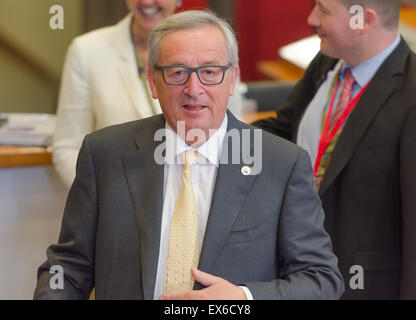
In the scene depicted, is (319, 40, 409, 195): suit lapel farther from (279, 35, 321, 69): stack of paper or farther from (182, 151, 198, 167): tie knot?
(279, 35, 321, 69): stack of paper

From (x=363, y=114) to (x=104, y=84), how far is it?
99 centimetres

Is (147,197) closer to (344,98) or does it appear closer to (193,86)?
(193,86)

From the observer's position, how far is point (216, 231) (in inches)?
69.5

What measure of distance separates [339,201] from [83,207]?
1.00 m

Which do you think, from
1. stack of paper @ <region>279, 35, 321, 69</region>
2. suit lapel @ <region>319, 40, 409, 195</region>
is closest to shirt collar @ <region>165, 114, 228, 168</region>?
suit lapel @ <region>319, 40, 409, 195</region>

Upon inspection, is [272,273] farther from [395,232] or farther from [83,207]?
[395,232]

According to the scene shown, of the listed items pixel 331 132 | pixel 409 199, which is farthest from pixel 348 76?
pixel 409 199

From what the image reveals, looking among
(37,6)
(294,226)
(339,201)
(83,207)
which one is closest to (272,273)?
(294,226)

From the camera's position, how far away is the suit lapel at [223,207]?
1758 mm

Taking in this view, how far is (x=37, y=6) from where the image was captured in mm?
5355

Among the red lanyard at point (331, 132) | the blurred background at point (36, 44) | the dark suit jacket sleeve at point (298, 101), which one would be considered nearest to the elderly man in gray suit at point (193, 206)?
the red lanyard at point (331, 132)

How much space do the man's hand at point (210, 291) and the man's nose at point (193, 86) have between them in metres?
0.44

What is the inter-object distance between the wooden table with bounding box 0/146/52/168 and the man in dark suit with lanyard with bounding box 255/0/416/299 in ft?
3.88

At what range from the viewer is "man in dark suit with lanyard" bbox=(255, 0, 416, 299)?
2.34m
